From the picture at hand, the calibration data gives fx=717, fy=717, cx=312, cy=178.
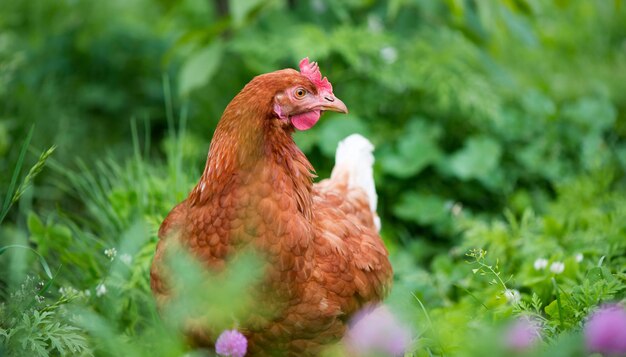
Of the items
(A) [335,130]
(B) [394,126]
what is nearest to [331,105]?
(A) [335,130]

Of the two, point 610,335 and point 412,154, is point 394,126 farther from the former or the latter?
point 610,335

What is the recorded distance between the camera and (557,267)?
2809mm

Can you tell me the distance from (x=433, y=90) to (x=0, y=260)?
2402 mm

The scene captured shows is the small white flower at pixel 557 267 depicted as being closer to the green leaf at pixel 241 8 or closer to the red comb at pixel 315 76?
the red comb at pixel 315 76

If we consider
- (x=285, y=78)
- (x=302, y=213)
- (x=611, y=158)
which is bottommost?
(x=611, y=158)

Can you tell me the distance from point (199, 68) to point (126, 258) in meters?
1.37

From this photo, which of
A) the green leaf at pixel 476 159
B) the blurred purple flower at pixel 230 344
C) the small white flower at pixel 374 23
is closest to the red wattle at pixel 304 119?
the blurred purple flower at pixel 230 344

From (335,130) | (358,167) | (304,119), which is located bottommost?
(335,130)

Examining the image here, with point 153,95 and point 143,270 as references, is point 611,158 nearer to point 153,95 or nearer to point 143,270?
point 143,270

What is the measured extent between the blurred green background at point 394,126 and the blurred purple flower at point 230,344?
1.14m

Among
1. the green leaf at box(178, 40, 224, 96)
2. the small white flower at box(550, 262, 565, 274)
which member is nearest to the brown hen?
the small white flower at box(550, 262, 565, 274)

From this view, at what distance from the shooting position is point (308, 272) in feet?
7.07

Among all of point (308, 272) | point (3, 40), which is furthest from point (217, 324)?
point (3, 40)

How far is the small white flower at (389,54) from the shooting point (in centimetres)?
420
